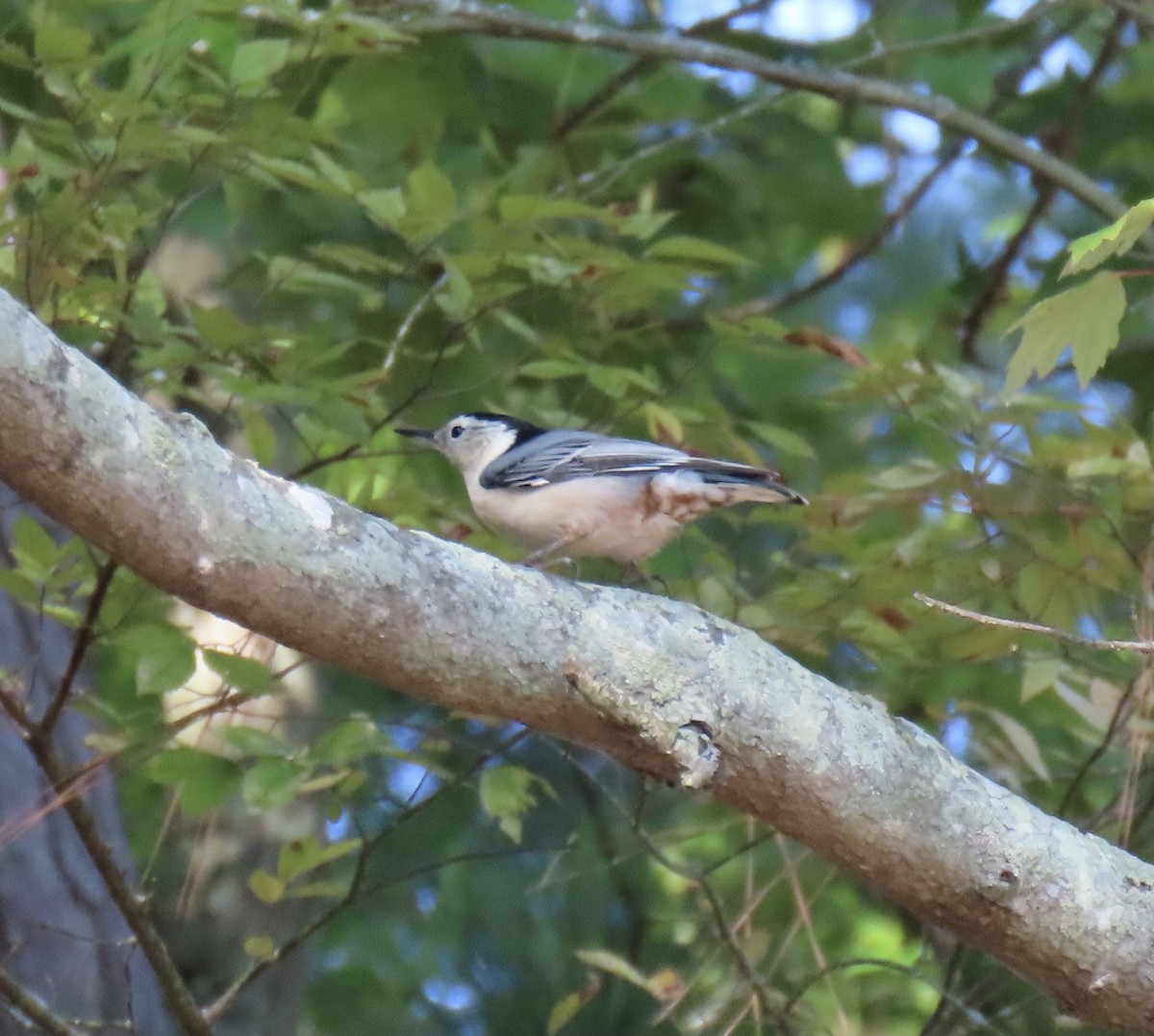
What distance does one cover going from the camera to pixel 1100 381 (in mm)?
4887

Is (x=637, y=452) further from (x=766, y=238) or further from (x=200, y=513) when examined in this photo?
→ (x=766, y=238)

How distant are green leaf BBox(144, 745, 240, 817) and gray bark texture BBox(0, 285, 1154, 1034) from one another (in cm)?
78

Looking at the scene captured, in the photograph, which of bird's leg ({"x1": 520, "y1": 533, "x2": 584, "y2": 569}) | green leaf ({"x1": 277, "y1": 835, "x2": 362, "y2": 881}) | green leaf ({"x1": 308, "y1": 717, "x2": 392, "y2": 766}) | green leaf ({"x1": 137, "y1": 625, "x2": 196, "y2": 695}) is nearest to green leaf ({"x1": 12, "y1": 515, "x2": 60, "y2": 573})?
green leaf ({"x1": 137, "y1": 625, "x2": 196, "y2": 695})

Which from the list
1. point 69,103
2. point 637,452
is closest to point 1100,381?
point 637,452

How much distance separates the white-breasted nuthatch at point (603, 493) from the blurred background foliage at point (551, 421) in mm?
80

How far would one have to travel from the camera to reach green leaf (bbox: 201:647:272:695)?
8.49ft

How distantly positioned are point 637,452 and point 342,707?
1.69 meters

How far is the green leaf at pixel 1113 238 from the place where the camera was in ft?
6.00

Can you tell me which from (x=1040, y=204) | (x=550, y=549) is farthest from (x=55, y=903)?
(x=1040, y=204)

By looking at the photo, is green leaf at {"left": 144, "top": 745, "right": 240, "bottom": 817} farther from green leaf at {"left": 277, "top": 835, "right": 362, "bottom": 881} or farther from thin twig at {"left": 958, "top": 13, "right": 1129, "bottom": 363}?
thin twig at {"left": 958, "top": 13, "right": 1129, "bottom": 363}

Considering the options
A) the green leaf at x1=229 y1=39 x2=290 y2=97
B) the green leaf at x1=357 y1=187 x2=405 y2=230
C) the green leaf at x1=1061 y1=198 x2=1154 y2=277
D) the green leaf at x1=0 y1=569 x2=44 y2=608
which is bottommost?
the green leaf at x1=0 y1=569 x2=44 y2=608

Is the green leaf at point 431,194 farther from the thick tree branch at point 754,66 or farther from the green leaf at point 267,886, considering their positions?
the green leaf at point 267,886

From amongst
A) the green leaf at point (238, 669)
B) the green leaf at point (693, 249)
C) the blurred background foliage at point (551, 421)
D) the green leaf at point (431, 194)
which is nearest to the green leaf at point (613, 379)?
the blurred background foliage at point (551, 421)

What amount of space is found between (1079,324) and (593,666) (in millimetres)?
766
